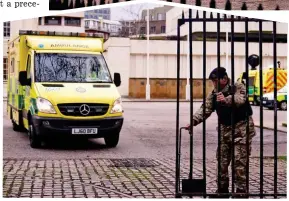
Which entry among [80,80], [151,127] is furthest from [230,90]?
[151,127]

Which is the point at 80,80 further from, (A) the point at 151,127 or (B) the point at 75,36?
(A) the point at 151,127

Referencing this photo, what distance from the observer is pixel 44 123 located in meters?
8.25

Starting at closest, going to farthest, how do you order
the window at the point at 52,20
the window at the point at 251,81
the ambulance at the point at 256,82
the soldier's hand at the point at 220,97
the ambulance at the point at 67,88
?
the soldier's hand at the point at 220,97, the ambulance at the point at 256,82, the window at the point at 251,81, the window at the point at 52,20, the ambulance at the point at 67,88

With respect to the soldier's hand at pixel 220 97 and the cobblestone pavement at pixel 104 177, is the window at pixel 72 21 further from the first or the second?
the soldier's hand at pixel 220 97

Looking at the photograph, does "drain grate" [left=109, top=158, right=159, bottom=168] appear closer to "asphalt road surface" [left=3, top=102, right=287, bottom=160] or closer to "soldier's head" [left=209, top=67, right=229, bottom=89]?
"asphalt road surface" [left=3, top=102, right=287, bottom=160]

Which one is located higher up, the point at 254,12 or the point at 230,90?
the point at 254,12

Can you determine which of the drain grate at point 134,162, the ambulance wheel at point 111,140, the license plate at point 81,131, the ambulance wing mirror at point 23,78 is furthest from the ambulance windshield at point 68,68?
the drain grate at point 134,162

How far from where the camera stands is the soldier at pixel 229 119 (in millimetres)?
5457

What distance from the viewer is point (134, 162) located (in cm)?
736

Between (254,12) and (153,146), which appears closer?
(254,12)

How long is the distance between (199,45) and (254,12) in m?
1.15

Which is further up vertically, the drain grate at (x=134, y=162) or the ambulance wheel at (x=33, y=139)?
the ambulance wheel at (x=33, y=139)

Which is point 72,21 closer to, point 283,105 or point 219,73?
point 219,73

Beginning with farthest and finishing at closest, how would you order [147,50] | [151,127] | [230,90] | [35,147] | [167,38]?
[147,50], [167,38], [151,127], [35,147], [230,90]
